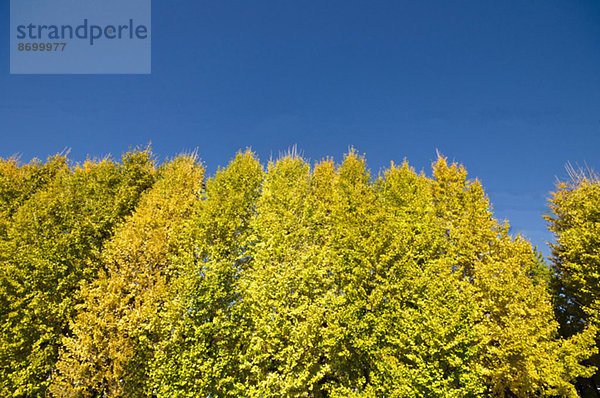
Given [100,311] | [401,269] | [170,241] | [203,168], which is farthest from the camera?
[203,168]

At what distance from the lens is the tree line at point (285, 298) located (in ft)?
52.1

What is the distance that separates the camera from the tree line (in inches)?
625

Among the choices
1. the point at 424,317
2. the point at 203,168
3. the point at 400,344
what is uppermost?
the point at 203,168

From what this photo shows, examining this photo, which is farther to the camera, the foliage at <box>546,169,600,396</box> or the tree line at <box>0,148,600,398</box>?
the foliage at <box>546,169,600,396</box>

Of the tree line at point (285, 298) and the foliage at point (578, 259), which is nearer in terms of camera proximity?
the tree line at point (285, 298)

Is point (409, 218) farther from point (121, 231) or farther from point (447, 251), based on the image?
point (121, 231)

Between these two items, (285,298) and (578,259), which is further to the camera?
(578,259)

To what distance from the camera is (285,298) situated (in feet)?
55.5

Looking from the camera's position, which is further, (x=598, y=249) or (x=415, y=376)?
(x=598, y=249)

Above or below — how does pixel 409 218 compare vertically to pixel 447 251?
above

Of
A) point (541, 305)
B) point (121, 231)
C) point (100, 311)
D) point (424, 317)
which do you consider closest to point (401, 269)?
point (424, 317)

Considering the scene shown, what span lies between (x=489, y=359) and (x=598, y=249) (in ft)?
47.2

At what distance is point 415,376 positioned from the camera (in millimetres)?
15094

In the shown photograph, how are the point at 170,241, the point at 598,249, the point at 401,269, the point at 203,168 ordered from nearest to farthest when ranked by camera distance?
the point at 401,269 < the point at 170,241 < the point at 598,249 < the point at 203,168
